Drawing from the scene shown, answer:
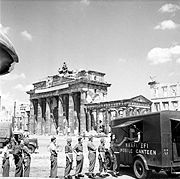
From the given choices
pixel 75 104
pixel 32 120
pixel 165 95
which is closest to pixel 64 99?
pixel 75 104

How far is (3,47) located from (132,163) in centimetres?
1066

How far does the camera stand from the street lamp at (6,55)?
94.6 inches

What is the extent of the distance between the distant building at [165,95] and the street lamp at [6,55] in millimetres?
50544

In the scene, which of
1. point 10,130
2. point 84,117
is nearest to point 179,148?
point 10,130

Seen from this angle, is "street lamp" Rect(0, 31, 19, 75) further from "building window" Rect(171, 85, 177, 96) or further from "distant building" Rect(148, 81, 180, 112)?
"building window" Rect(171, 85, 177, 96)

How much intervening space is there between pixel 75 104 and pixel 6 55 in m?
47.0

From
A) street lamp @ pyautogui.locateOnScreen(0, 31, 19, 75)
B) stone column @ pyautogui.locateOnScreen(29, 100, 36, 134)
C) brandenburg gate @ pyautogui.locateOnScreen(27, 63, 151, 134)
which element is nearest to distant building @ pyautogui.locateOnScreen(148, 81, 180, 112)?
brandenburg gate @ pyautogui.locateOnScreen(27, 63, 151, 134)

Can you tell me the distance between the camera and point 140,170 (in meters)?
11.4

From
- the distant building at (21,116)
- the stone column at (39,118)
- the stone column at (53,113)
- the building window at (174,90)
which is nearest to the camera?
the building window at (174,90)

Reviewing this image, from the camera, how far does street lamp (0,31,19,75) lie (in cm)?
240

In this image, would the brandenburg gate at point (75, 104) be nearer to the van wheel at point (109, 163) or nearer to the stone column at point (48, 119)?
the stone column at point (48, 119)

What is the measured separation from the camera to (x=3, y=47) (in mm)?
2469

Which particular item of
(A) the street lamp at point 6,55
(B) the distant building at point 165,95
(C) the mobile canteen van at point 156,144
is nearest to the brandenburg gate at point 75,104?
(B) the distant building at point 165,95

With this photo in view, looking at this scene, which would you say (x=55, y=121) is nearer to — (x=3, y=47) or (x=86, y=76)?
(x=86, y=76)
